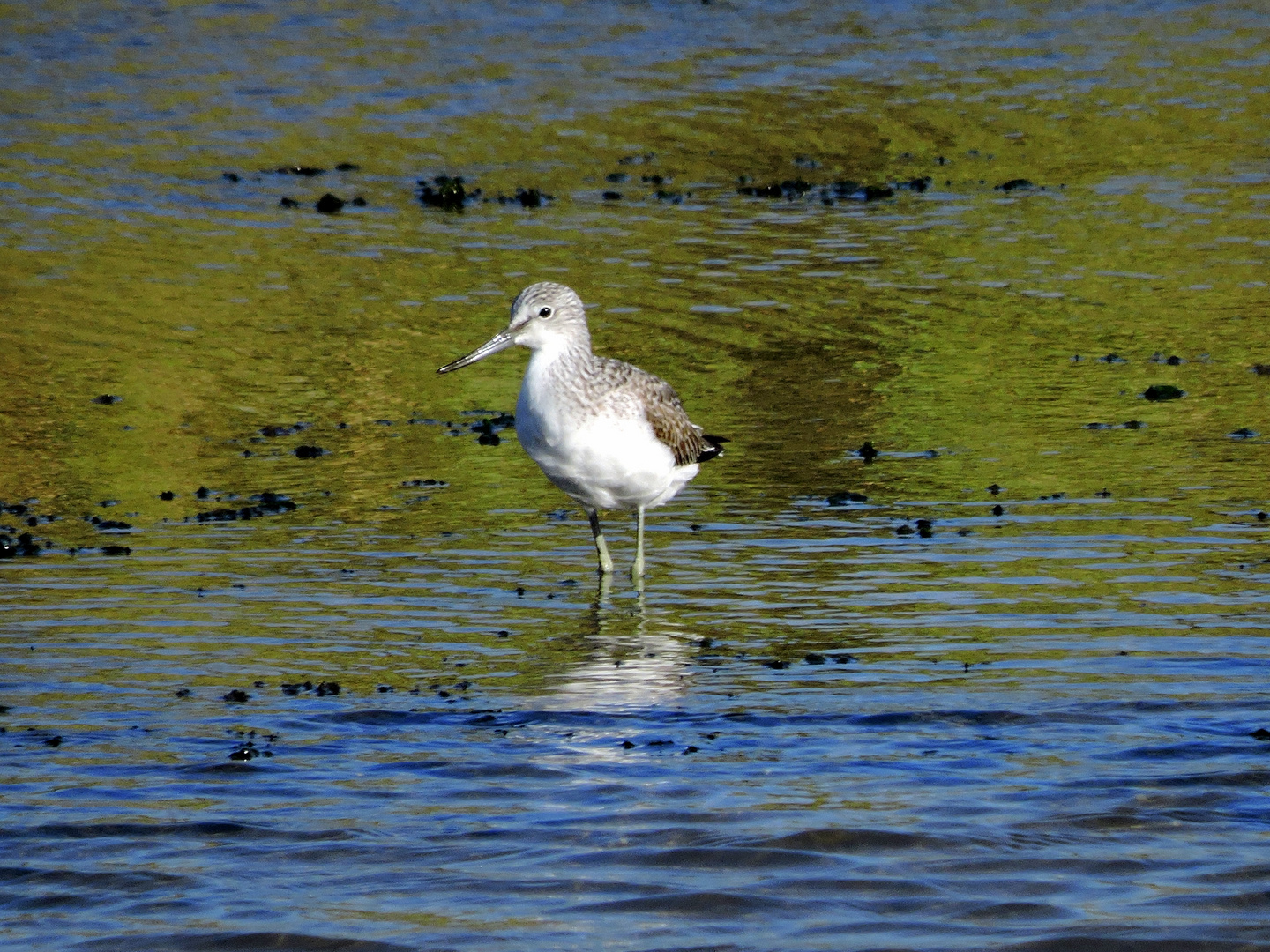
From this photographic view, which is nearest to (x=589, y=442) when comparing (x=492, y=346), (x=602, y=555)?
(x=602, y=555)

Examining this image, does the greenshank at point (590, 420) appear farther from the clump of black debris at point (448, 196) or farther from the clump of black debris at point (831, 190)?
the clump of black debris at point (831, 190)

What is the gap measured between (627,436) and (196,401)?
5.29 m

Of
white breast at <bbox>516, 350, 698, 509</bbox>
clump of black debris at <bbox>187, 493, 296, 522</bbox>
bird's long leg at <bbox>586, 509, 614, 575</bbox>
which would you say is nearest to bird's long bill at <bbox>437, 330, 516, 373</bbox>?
white breast at <bbox>516, 350, 698, 509</bbox>

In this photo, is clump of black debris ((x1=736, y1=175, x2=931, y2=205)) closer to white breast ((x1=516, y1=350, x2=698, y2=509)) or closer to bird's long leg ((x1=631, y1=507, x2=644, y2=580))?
bird's long leg ((x1=631, y1=507, x2=644, y2=580))

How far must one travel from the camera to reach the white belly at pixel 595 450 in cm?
1089

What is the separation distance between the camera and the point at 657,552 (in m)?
11.7

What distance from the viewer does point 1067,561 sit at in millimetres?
10867

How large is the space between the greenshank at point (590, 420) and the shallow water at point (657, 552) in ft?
1.62

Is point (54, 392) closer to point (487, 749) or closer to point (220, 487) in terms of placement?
point (220, 487)

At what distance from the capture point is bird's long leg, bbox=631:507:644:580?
11094 mm

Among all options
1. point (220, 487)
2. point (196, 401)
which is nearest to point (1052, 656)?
point (220, 487)

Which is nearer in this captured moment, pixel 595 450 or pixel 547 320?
pixel 595 450

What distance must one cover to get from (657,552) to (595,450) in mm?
1079

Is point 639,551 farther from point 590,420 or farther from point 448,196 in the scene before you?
point 448,196
